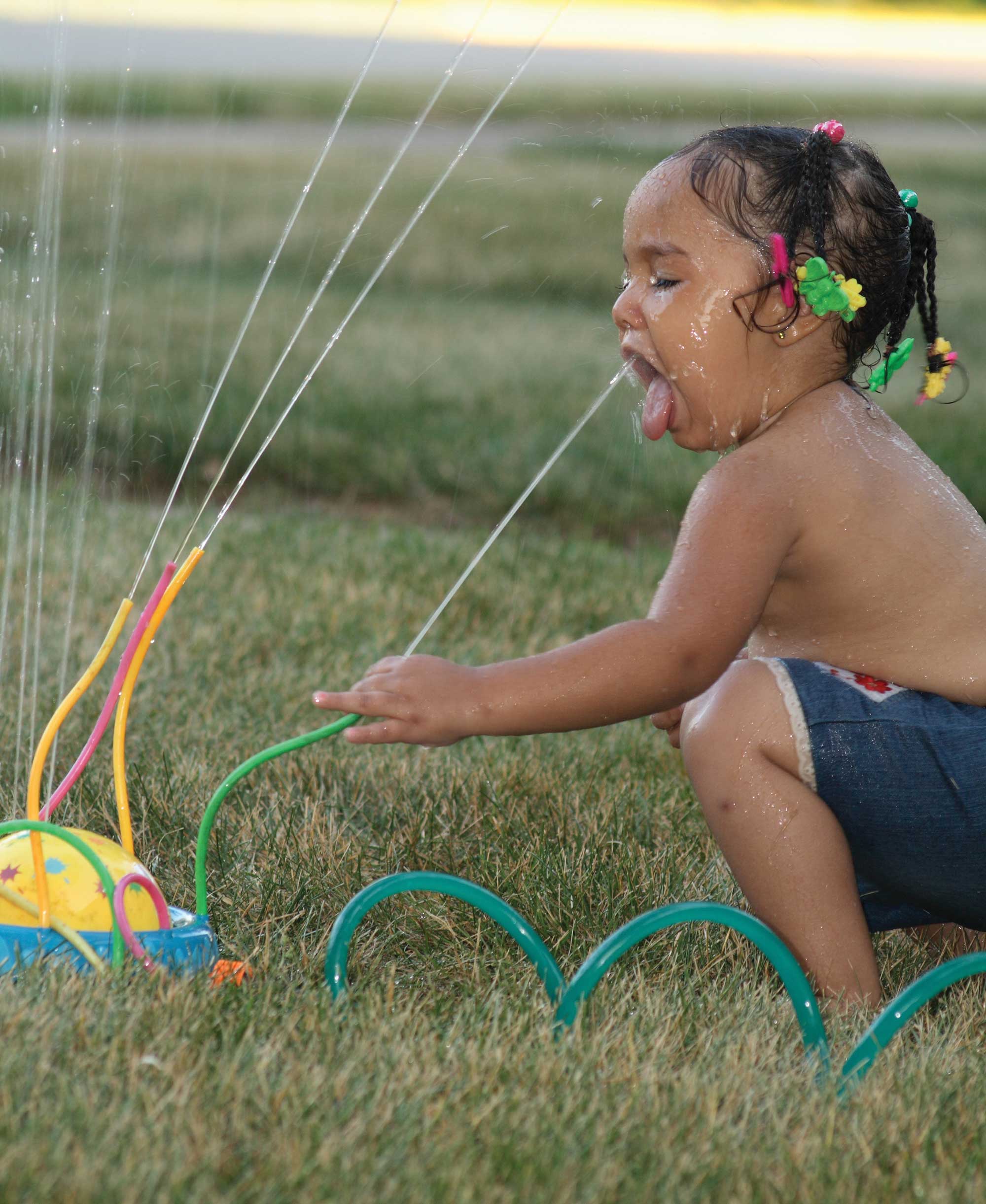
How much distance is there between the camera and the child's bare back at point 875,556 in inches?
67.7

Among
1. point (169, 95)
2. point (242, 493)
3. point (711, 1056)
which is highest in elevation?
point (169, 95)

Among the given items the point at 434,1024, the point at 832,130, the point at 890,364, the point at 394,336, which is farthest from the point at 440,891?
the point at 394,336

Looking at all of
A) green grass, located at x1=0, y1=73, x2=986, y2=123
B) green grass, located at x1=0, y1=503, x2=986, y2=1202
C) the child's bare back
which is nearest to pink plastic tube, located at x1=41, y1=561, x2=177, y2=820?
green grass, located at x1=0, y1=503, x2=986, y2=1202

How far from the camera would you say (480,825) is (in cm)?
222

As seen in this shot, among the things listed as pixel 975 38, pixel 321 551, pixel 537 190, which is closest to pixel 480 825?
pixel 321 551

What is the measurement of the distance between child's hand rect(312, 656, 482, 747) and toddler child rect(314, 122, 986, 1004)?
16 mm

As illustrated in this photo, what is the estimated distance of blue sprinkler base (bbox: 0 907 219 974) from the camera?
5.18 ft

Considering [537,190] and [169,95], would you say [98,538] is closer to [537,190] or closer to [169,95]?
[537,190]

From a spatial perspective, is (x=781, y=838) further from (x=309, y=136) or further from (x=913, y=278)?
(x=309, y=136)

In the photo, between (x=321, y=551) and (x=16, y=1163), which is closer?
(x=16, y=1163)

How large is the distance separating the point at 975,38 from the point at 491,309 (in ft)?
56.7

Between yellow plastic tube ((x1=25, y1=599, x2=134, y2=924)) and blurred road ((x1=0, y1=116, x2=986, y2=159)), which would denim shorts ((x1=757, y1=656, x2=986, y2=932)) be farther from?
blurred road ((x1=0, y1=116, x2=986, y2=159))

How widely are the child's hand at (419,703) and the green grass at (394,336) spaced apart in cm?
72

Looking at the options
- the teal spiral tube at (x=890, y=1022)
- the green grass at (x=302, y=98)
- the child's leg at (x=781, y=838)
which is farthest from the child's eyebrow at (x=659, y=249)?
the green grass at (x=302, y=98)
